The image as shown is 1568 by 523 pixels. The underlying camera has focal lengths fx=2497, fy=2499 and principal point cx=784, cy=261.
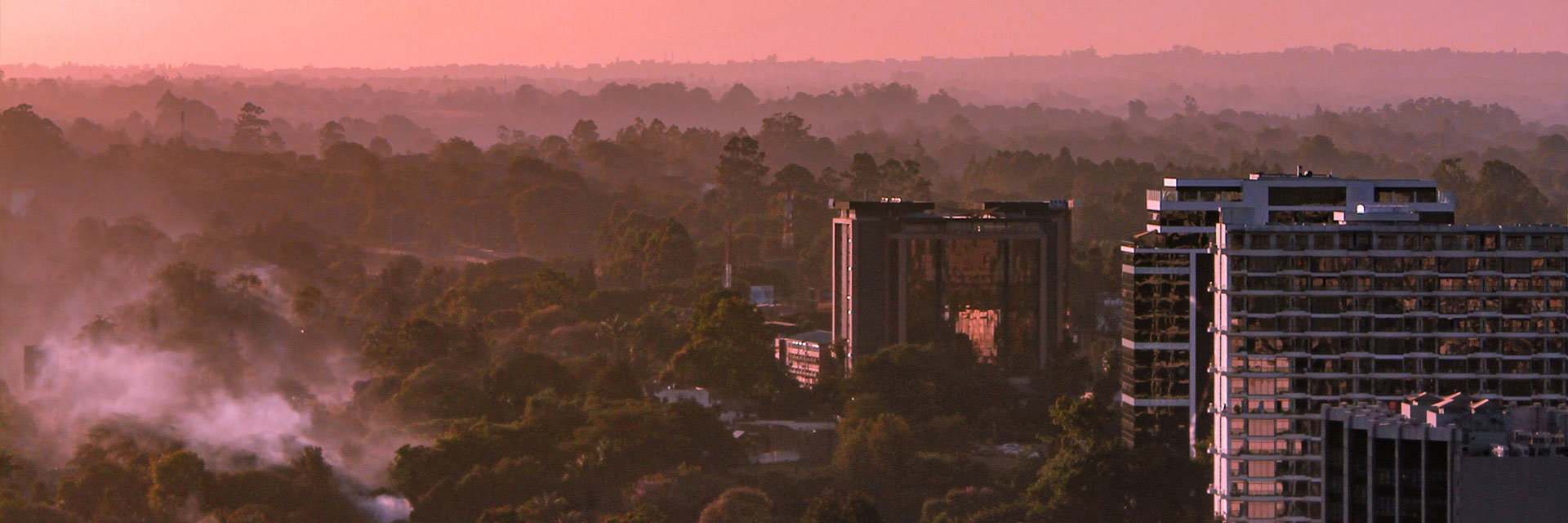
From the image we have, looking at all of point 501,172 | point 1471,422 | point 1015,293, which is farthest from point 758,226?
point 1471,422

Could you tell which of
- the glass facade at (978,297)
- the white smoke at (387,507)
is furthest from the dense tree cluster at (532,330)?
the glass facade at (978,297)

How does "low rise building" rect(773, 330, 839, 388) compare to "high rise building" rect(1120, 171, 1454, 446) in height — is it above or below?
below

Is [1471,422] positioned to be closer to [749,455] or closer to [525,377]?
[749,455]

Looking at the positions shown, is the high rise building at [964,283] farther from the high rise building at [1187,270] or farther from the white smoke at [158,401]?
the white smoke at [158,401]

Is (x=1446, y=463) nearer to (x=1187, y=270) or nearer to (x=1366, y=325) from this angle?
(x=1366, y=325)

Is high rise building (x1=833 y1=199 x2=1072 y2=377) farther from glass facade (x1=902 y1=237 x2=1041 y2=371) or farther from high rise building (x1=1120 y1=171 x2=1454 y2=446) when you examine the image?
high rise building (x1=1120 y1=171 x2=1454 y2=446)

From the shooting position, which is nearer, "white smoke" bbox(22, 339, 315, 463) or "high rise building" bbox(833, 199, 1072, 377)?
"white smoke" bbox(22, 339, 315, 463)

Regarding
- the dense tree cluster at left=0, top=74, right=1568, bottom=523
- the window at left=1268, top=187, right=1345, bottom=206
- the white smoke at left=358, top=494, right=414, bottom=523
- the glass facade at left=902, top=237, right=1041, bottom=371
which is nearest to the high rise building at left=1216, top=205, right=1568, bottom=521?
the dense tree cluster at left=0, top=74, right=1568, bottom=523

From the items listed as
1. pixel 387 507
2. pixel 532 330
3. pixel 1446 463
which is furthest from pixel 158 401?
pixel 1446 463
